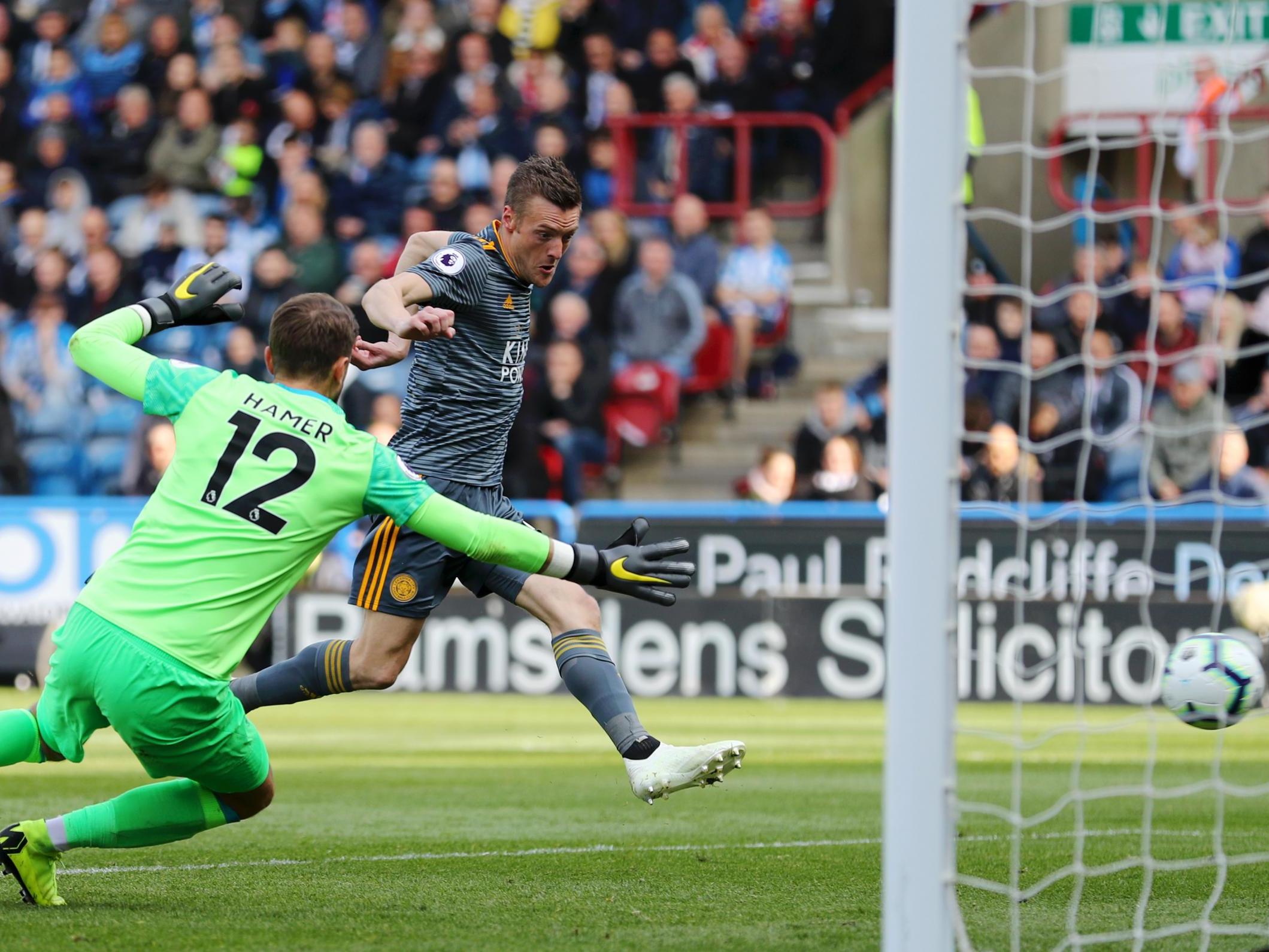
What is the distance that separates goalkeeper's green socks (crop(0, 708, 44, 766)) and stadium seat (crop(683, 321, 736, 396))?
1156 centimetres

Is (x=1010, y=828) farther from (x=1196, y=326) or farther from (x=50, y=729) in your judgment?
(x=1196, y=326)

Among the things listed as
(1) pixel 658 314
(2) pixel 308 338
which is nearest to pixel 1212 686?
(2) pixel 308 338

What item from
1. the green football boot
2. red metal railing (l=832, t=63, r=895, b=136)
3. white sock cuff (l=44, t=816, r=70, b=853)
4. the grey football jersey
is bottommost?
the green football boot

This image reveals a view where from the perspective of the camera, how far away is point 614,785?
28.7 feet

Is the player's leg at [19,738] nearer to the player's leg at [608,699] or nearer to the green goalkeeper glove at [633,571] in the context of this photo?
the green goalkeeper glove at [633,571]

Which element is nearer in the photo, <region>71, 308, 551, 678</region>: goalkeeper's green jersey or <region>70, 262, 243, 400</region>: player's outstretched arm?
<region>71, 308, 551, 678</region>: goalkeeper's green jersey

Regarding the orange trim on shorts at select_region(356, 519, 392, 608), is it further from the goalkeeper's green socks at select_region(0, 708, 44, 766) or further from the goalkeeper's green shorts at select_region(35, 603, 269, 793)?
the goalkeeper's green socks at select_region(0, 708, 44, 766)

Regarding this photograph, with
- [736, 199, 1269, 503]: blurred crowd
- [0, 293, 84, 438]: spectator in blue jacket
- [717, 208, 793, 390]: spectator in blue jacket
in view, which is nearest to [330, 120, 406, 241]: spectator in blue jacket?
[0, 293, 84, 438]: spectator in blue jacket

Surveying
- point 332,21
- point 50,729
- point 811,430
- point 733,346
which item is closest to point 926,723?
point 50,729

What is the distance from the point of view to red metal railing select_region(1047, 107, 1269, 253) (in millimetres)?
15578

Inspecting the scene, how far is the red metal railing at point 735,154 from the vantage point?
17141mm

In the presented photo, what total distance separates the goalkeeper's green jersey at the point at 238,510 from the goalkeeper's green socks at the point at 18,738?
0.39 metres

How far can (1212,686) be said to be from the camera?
5.81m

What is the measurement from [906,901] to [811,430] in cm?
1084
